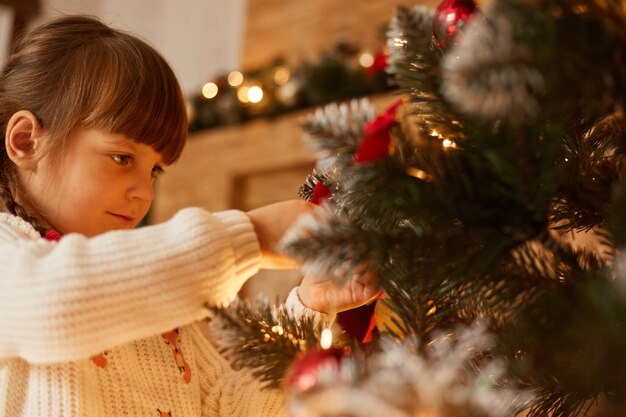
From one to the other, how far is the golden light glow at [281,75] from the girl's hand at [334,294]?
213 centimetres

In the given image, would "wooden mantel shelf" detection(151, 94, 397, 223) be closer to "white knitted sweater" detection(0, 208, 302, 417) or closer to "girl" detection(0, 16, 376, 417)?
"girl" detection(0, 16, 376, 417)

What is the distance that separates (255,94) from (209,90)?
30cm

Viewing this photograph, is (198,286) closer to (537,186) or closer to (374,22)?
(537,186)

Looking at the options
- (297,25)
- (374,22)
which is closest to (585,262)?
(374,22)

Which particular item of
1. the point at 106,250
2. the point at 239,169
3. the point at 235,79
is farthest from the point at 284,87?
the point at 106,250

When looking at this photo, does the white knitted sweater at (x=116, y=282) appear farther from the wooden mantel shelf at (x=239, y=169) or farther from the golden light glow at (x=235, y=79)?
the golden light glow at (x=235, y=79)

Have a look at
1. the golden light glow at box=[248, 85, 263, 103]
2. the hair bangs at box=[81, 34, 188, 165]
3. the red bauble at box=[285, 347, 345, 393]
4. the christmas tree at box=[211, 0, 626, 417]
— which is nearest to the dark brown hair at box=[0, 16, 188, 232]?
the hair bangs at box=[81, 34, 188, 165]

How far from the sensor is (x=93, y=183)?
733 mm

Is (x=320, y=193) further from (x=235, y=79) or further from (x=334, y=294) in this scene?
(x=235, y=79)

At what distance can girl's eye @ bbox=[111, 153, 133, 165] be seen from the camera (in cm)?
74

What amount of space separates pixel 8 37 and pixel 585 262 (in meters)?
3.29

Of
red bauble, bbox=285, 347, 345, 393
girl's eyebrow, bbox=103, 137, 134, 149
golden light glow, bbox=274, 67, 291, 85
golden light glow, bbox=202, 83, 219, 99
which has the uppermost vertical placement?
girl's eyebrow, bbox=103, 137, 134, 149

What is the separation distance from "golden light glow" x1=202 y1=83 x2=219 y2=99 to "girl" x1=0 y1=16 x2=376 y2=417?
212 centimetres

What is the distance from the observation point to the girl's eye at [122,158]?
741mm
